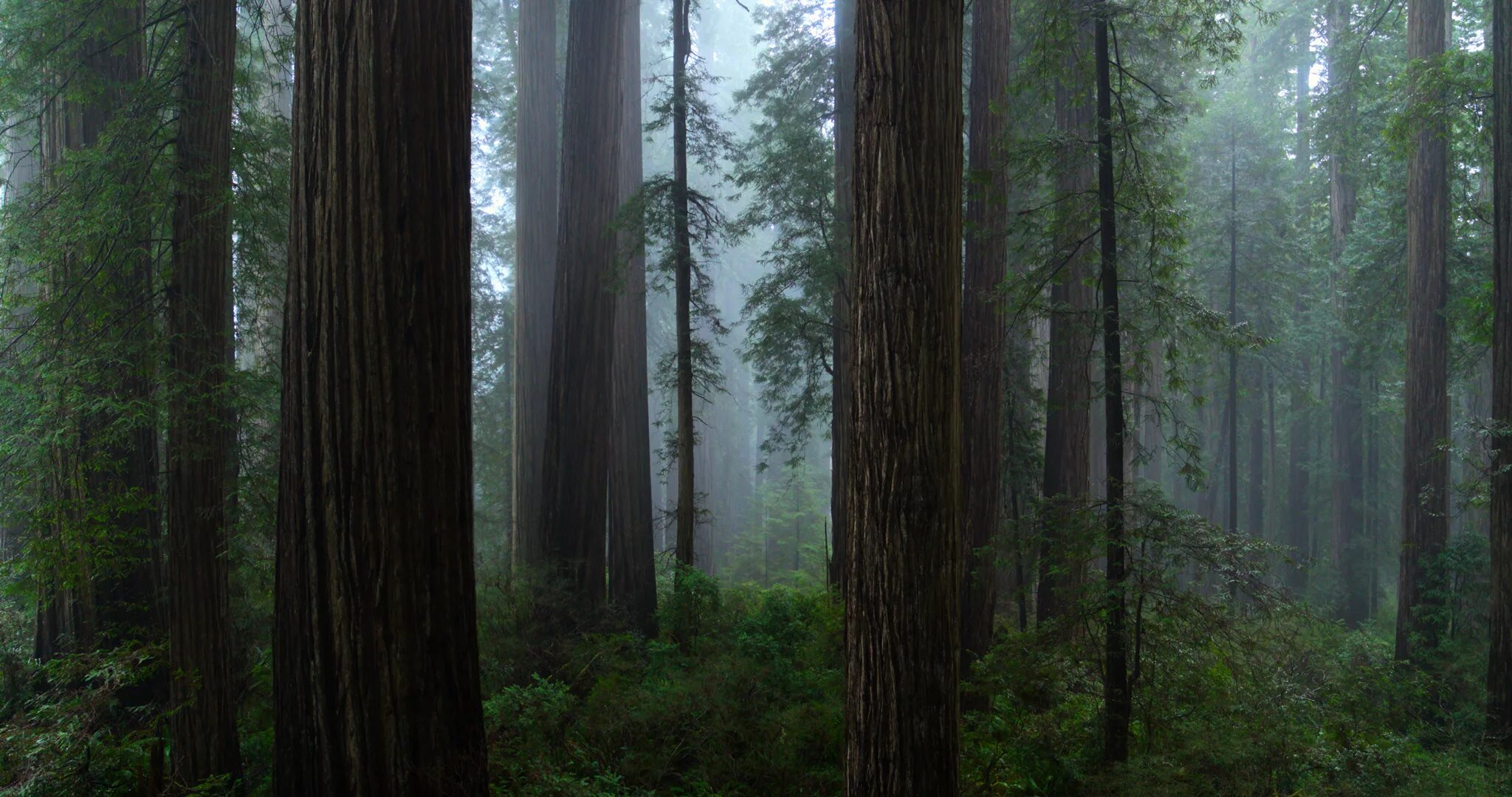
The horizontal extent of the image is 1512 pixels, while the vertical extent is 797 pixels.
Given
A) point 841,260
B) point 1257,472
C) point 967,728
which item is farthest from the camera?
point 1257,472

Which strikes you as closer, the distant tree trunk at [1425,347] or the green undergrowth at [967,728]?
the green undergrowth at [967,728]

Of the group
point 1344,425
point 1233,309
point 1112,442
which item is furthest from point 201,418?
point 1344,425

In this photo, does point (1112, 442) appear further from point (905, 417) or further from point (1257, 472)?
point (1257, 472)

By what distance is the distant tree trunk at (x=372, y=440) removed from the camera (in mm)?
3812

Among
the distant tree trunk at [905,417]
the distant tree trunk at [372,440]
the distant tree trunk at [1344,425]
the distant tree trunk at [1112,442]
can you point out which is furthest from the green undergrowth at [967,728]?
the distant tree trunk at [1344,425]

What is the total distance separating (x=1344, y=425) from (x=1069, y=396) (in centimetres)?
2286

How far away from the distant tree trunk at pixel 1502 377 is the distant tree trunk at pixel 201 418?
40.5ft

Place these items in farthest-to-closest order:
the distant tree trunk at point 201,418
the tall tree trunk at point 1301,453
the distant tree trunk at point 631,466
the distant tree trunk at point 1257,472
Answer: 1. the distant tree trunk at point 1257,472
2. the tall tree trunk at point 1301,453
3. the distant tree trunk at point 631,466
4. the distant tree trunk at point 201,418

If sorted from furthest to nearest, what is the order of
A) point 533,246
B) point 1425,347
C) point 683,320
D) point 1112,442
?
point 533,246
point 1425,347
point 683,320
point 1112,442

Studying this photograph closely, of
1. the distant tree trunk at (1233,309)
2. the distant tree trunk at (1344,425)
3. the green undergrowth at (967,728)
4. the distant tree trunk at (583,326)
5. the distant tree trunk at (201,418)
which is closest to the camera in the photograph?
the green undergrowth at (967,728)

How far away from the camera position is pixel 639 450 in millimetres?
13469

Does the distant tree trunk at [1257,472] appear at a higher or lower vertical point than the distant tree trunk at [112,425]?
lower

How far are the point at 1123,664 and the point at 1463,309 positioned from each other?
42.5 feet

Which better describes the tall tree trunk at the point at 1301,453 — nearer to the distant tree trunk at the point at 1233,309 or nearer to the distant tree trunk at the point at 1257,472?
the distant tree trunk at the point at 1257,472
